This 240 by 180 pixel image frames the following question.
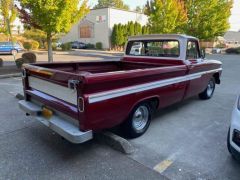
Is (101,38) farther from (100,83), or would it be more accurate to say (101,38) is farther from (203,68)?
(100,83)

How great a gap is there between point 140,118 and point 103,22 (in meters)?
33.5

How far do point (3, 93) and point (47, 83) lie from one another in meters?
4.27

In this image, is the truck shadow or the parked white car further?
the truck shadow

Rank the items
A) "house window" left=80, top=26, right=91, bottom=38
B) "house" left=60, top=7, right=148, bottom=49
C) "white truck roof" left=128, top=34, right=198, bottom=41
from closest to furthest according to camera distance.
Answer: "white truck roof" left=128, top=34, right=198, bottom=41
"house" left=60, top=7, right=148, bottom=49
"house window" left=80, top=26, right=91, bottom=38

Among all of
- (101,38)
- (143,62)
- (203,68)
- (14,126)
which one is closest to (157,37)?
(143,62)

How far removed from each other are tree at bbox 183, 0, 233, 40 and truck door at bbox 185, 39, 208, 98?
841 inches

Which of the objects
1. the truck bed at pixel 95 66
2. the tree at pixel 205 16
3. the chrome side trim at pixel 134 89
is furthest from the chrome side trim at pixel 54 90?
the tree at pixel 205 16

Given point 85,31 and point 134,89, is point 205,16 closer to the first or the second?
point 85,31

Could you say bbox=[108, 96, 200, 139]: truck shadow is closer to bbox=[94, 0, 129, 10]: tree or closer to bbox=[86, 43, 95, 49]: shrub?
bbox=[86, 43, 95, 49]: shrub

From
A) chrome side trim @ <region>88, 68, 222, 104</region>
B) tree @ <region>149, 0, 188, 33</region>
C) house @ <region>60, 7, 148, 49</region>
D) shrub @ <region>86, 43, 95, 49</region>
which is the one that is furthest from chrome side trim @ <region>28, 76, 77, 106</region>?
shrub @ <region>86, 43, 95, 49</region>

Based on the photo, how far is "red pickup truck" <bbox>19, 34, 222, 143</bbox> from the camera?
9.95 feet

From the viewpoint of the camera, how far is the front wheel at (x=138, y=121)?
3.90 meters

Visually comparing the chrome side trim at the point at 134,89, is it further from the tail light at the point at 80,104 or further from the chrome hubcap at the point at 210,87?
the chrome hubcap at the point at 210,87

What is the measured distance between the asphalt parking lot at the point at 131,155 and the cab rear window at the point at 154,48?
1.58m
